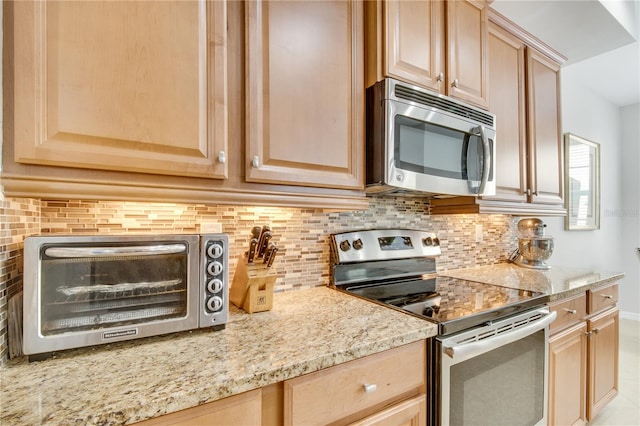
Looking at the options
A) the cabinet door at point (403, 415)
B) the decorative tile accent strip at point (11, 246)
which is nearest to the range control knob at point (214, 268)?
the decorative tile accent strip at point (11, 246)

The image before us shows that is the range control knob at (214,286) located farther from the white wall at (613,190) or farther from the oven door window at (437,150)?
the white wall at (613,190)

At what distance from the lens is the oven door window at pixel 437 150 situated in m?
1.23

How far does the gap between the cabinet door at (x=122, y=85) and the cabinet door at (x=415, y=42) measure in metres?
0.67

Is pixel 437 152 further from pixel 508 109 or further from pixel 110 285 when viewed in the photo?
pixel 110 285

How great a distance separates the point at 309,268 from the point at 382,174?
0.58 m

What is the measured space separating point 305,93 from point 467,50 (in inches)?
38.0

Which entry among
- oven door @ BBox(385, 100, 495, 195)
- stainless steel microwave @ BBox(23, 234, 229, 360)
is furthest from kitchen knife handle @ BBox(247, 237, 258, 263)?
oven door @ BBox(385, 100, 495, 195)

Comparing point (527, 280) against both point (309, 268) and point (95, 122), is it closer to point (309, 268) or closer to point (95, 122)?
point (309, 268)

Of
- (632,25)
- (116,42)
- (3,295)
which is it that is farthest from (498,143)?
(3,295)

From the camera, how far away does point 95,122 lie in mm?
753

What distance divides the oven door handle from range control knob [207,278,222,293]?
0.73 meters

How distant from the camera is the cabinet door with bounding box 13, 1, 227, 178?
0.70m

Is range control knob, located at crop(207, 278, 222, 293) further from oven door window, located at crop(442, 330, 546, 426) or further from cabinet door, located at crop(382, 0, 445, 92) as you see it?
cabinet door, located at crop(382, 0, 445, 92)

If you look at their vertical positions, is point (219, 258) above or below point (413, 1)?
below
